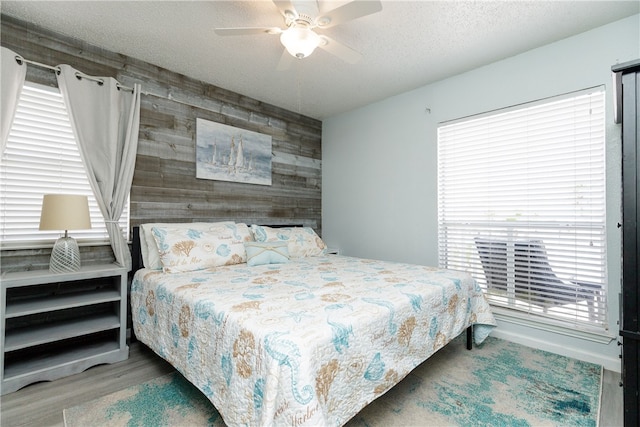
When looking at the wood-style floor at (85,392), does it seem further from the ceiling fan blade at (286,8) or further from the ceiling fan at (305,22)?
the ceiling fan blade at (286,8)

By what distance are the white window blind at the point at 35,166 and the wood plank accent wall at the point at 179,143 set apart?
13 centimetres

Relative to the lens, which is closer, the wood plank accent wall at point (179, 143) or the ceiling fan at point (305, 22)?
the ceiling fan at point (305, 22)

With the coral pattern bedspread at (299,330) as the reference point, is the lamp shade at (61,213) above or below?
above

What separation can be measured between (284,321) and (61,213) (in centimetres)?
188

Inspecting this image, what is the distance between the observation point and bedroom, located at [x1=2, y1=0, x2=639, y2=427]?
2.30m

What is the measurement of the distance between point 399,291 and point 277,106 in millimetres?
3014

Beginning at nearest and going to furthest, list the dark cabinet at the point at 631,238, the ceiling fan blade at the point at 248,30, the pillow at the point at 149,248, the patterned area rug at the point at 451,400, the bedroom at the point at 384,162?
the dark cabinet at the point at 631,238
the patterned area rug at the point at 451,400
the ceiling fan blade at the point at 248,30
the bedroom at the point at 384,162
the pillow at the point at 149,248

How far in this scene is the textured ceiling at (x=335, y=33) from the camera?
2.08 m

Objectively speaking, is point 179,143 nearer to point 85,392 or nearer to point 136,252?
point 136,252

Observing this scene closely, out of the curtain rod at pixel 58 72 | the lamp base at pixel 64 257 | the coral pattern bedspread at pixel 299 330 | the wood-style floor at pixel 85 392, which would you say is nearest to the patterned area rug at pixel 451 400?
the wood-style floor at pixel 85 392

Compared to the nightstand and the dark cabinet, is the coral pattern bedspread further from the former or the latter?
the dark cabinet

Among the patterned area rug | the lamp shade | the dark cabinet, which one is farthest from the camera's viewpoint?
the lamp shade

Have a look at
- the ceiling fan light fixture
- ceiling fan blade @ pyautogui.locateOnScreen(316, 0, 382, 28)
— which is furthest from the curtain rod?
ceiling fan blade @ pyautogui.locateOnScreen(316, 0, 382, 28)

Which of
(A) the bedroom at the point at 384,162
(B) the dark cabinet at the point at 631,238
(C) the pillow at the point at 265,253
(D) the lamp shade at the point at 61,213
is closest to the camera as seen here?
(B) the dark cabinet at the point at 631,238
